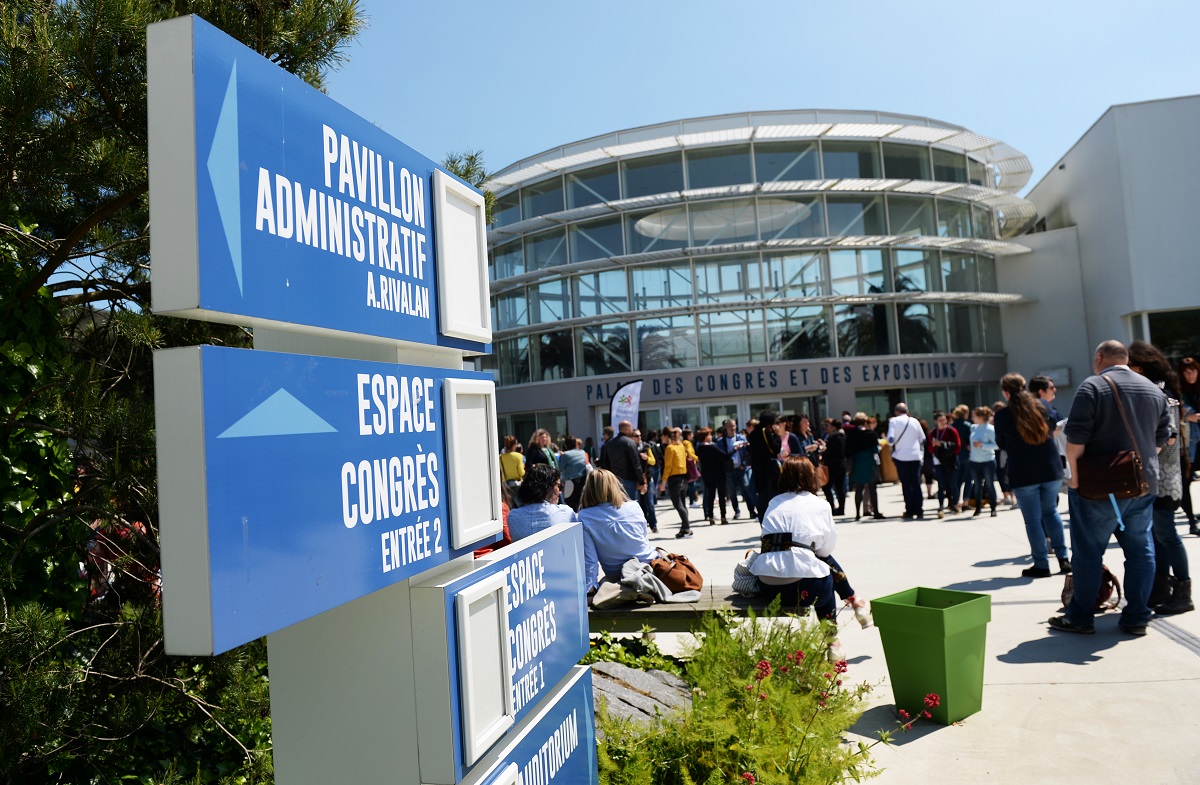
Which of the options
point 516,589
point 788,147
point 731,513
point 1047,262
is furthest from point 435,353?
point 1047,262

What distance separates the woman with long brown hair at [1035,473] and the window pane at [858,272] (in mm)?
19948

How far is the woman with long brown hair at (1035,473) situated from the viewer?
318 inches

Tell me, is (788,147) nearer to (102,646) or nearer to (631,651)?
(631,651)

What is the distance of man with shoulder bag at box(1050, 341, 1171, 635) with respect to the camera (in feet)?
19.0

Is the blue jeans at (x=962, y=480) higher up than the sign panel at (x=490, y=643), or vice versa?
the sign panel at (x=490, y=643)

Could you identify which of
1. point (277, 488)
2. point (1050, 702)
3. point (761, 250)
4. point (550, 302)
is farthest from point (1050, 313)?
point (277, 488)

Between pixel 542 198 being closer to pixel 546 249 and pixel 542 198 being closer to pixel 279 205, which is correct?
pixel 546 249

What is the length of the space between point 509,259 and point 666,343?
6.83 metres

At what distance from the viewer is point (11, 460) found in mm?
3035

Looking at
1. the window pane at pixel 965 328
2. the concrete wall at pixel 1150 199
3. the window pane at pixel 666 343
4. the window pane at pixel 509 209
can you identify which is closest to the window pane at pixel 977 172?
the concrete wall at pixel 1150 199

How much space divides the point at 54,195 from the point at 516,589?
2.44 m

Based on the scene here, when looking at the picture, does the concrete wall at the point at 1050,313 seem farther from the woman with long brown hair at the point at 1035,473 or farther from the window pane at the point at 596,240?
the woman with long brown hair at the point at 1035,473

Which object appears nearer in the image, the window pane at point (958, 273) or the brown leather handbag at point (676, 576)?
the brown leather handbag at point (676, 576)

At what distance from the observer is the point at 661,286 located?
92.0 feet
